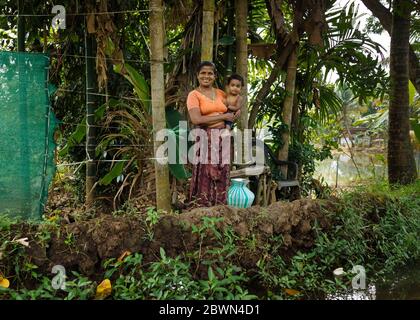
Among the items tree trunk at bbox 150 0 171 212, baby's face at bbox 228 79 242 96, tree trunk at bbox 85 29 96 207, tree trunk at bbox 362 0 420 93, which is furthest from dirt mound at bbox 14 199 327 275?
tree trunk at bbox 362 0 420 93

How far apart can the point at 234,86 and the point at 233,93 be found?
0.07 m

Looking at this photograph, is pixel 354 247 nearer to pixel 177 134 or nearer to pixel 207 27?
pixel 177 134

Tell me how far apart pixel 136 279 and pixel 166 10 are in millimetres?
3256

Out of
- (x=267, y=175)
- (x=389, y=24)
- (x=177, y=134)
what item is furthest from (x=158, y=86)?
(x=389, y=24)

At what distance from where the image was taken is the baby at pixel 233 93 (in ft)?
15.0

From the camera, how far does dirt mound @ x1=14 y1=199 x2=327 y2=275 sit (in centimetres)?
349

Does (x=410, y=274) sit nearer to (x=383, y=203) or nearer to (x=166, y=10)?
(x=383, y=203)

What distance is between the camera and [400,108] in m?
6.77

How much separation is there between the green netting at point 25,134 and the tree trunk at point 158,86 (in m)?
0.90

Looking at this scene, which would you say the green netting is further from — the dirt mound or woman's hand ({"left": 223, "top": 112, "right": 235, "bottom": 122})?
woman's hand ({"left": 223, "top": 112, "right": 235, "bottom": 122})

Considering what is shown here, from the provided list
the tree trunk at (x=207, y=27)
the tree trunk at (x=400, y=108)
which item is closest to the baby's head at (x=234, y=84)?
the tree trunk at (x=207, y=27)

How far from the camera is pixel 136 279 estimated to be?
Result: 3416 millimetres
